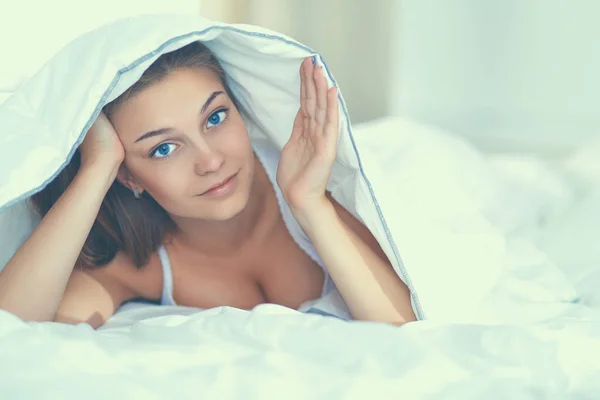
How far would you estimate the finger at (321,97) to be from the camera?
100 cm

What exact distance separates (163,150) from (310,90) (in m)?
0.22

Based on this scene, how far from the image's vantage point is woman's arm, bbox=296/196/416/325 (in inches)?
40.2

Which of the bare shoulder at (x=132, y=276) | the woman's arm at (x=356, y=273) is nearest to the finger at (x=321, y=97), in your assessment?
the woman's arm at (x=356, y=273)

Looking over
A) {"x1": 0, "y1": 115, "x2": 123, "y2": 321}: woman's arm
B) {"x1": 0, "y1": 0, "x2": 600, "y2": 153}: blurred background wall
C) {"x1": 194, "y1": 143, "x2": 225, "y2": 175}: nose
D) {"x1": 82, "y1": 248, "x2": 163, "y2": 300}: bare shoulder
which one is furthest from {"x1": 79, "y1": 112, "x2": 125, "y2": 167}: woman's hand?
{"x1": 0, "y1": 0, "x2": 600, "y2": 153}: blurred background wall

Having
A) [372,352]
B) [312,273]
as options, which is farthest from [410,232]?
[372,352]

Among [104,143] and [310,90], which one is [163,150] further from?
[310,90]

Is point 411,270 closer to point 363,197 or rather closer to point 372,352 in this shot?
point 363,197

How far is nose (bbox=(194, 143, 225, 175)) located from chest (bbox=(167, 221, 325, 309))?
237 millimetres

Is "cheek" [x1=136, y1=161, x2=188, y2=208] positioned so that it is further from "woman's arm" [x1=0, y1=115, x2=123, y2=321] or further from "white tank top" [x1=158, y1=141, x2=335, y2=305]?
"white tank top" [x1=158, y1=141, x2=335, y2=305]

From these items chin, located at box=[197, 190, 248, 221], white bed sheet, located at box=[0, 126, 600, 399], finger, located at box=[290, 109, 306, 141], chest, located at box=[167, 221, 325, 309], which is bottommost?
chest, located at box=[167, 221, 325, 309]

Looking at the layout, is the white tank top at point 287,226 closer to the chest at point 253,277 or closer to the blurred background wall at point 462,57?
the chest at point 253,277

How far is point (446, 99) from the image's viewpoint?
2184 millimetres

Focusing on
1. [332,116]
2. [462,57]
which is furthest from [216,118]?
[462,57]

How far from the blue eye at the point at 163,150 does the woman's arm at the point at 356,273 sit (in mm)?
203
